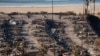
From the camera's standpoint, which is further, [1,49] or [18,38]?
[18,38]

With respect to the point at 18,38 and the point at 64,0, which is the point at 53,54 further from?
the point at 64,0

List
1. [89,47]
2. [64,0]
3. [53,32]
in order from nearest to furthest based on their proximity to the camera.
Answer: [89,47] < [53,32] < [64,0]

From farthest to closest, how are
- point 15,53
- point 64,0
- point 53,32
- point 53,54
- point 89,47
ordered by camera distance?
point 64,0 → point 53,32 → point 89,47 → point 53,54 → point 15,53

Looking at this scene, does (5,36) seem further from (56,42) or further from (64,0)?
(64,0)

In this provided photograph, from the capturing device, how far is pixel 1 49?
2894 centimetres

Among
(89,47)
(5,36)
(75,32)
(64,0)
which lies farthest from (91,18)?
(64,0)

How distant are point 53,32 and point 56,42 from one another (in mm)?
2024

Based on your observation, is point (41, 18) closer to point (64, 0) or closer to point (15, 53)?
point (15, 53)

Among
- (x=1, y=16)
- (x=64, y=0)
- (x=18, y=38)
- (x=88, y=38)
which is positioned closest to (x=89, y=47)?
(x=88, y=38)

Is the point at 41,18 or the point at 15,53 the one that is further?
the point at 41,18

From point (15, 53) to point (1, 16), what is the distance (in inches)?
361

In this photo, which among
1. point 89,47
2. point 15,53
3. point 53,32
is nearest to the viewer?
point 15,53

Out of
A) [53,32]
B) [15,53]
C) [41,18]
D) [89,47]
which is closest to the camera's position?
[15,53]

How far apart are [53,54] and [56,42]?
98.6 inches
